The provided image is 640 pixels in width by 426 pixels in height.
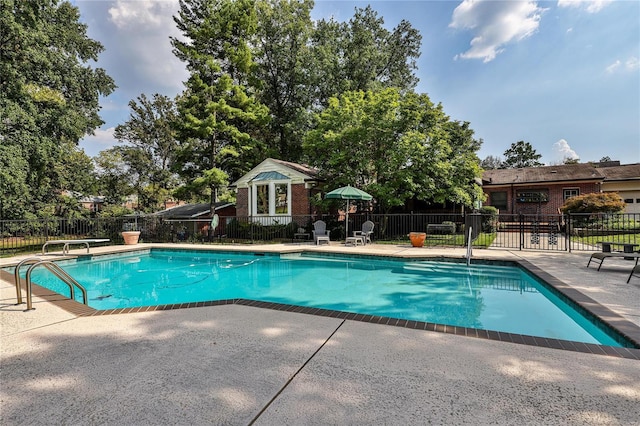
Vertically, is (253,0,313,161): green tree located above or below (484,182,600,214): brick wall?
above

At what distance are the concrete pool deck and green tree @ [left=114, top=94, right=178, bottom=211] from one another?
2304 centimetres

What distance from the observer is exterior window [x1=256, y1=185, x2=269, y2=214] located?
17.9m

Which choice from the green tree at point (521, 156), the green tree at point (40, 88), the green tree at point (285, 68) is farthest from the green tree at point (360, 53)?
the green tree at point (521, 156)

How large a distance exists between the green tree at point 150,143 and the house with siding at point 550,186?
81.9 ft

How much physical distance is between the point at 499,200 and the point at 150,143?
27.7m

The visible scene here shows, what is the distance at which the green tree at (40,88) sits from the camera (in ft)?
44.9

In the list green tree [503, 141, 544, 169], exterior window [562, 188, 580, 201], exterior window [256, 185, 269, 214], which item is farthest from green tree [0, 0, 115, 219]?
green tree [503, 141, 544, 169]

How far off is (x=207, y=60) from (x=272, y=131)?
8377 mm

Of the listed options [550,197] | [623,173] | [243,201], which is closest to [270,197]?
[243,201]

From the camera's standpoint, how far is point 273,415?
2.01 m

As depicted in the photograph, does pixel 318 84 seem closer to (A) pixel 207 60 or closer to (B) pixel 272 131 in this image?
(B) pixel 272 131

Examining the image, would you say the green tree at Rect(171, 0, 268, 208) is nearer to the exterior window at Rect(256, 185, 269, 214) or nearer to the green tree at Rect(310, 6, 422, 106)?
the exterior window at Rect(256, 185, 269, 214)

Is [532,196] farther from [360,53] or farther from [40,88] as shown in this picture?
[40,88]

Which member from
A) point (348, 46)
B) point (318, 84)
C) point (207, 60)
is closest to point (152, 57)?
point (207, 60)
